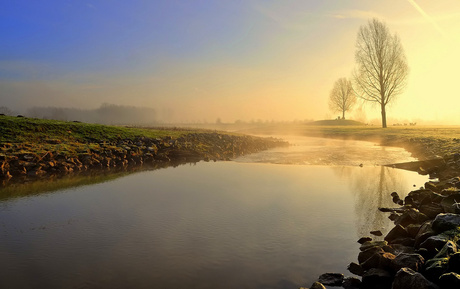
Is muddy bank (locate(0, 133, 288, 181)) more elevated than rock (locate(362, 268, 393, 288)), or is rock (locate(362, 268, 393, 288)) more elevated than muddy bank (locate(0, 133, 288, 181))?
muddy bank (locate(0, 133, 288, 181))

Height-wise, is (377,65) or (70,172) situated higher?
(377,65)

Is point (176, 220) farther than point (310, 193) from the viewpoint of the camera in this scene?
No

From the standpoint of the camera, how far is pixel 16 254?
7555mm

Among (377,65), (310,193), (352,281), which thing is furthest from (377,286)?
(377,65)

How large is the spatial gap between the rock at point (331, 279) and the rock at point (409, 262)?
113 cm

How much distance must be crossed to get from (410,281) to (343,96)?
10714 cm

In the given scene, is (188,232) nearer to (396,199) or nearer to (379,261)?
(379,261)

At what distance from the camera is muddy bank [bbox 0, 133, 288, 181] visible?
19.8 meters

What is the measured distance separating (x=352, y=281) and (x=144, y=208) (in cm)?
766

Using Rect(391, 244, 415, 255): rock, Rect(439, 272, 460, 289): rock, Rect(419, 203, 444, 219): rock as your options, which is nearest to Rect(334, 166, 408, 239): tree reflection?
Rect(419, 203, 444, 219): rock

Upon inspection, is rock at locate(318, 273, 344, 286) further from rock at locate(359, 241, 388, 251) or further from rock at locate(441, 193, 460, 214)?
rock at locate(441, 193, 460, 214)

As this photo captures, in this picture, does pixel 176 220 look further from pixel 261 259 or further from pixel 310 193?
pixel 310 193

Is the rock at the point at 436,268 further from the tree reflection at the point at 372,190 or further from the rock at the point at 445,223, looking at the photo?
the tree reflection at the point at 372,190

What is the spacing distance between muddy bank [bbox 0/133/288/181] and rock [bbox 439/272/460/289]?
19.9m
